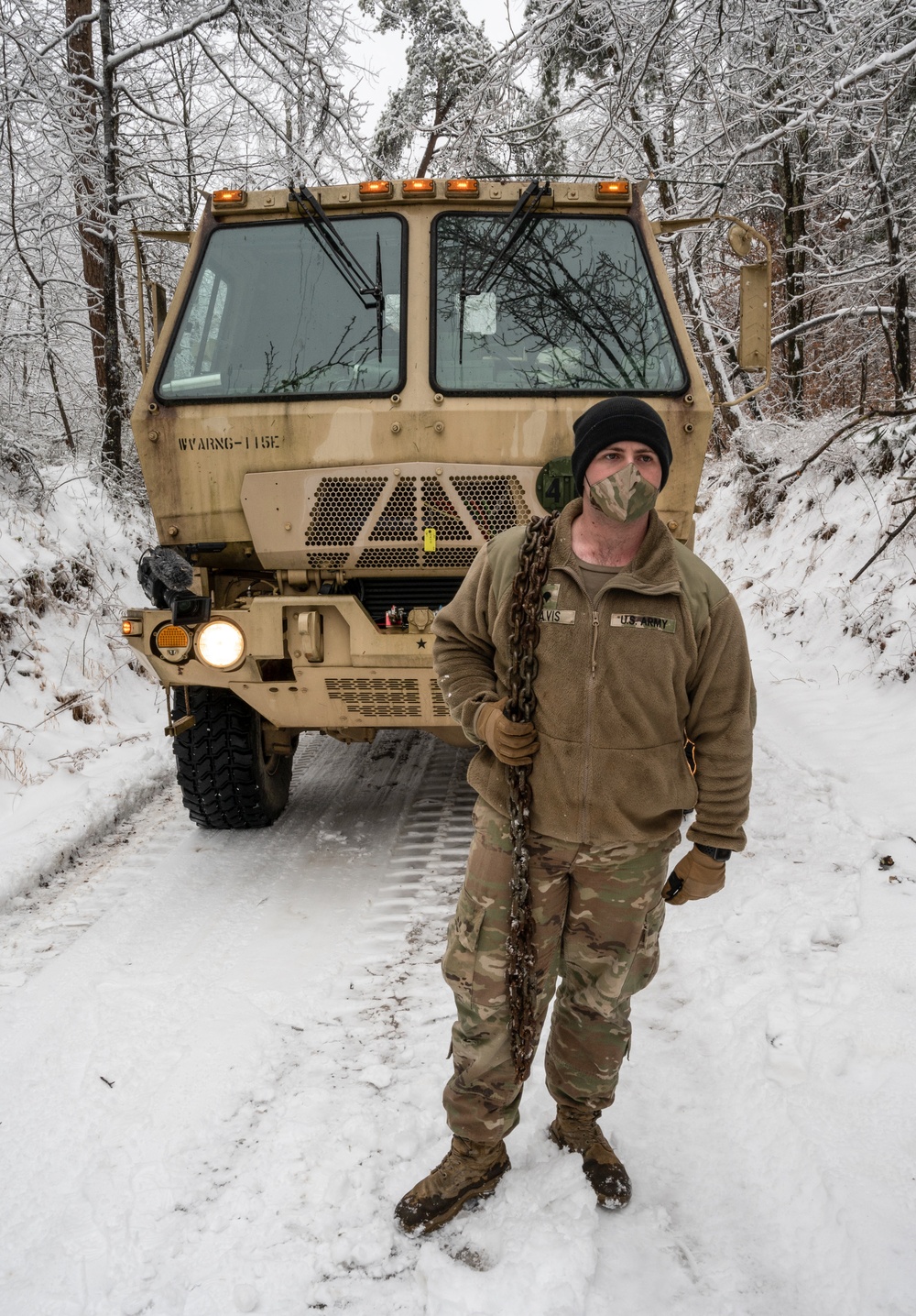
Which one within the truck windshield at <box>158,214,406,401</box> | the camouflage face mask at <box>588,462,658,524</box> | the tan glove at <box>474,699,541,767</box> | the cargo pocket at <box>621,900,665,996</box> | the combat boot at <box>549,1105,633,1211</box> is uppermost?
the truck windshield at <box>158,214,406,401</box>

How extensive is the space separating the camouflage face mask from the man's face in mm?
25

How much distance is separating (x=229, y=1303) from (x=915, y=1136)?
1.68 meters

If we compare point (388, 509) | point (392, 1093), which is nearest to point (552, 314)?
point (388, 509)

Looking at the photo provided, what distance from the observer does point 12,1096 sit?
2.56 metres

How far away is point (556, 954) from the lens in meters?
2.15

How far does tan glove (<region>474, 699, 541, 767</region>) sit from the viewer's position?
1951 mm

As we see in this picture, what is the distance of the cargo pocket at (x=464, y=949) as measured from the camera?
2.10 metres

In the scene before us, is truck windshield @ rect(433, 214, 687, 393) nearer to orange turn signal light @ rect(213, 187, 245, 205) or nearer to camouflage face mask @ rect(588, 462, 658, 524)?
orange turn signal light @ rect(213, 187, 245, 205)

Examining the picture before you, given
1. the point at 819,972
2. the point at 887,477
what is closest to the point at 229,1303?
the point at 819,972

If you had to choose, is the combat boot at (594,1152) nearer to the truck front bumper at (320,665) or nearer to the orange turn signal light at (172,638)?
the truck front bumper at (320,665)

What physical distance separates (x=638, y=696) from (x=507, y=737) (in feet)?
0.94

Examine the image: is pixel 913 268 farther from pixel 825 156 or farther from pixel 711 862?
pixel 711 862

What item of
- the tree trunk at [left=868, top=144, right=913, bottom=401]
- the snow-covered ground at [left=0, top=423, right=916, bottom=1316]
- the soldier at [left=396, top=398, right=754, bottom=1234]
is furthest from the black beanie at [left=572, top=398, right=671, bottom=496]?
the tree trunk at [left=868, top=144, right=913, bottom=401]

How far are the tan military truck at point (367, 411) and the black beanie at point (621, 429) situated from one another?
180cm
